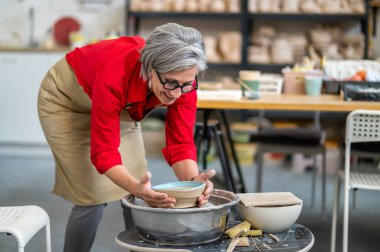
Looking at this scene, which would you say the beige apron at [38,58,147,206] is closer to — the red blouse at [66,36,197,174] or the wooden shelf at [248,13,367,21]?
the red blouse at [66,36,197,174]

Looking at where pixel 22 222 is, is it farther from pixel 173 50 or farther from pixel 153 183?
pixel 153 183

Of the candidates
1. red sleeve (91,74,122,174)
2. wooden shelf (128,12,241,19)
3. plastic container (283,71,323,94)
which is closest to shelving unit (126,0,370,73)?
wooden shelf (128,12,241,19)

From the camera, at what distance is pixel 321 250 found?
320 centimetres

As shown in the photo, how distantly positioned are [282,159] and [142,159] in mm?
3198

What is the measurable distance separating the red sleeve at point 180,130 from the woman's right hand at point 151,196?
38 cm

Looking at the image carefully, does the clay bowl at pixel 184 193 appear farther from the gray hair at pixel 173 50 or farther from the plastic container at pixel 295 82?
the plastic container at pixel 295 82

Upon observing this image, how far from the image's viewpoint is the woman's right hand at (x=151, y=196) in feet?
5.70

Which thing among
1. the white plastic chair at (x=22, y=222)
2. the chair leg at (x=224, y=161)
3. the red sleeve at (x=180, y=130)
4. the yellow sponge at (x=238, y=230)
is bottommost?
the chair leg at (x=224, y=161)

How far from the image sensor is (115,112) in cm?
197

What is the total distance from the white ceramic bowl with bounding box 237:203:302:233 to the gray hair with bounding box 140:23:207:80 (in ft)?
1.45

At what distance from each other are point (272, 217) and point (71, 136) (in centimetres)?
90

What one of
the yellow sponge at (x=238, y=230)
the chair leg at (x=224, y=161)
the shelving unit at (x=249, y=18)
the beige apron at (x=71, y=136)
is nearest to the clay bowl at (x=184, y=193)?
the yellow sponge at (x=238, y=230)

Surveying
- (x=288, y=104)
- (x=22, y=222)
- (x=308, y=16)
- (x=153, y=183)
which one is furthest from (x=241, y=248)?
(x=308, y=16)

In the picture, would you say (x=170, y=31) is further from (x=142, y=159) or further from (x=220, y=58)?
(x=220, y=58)
